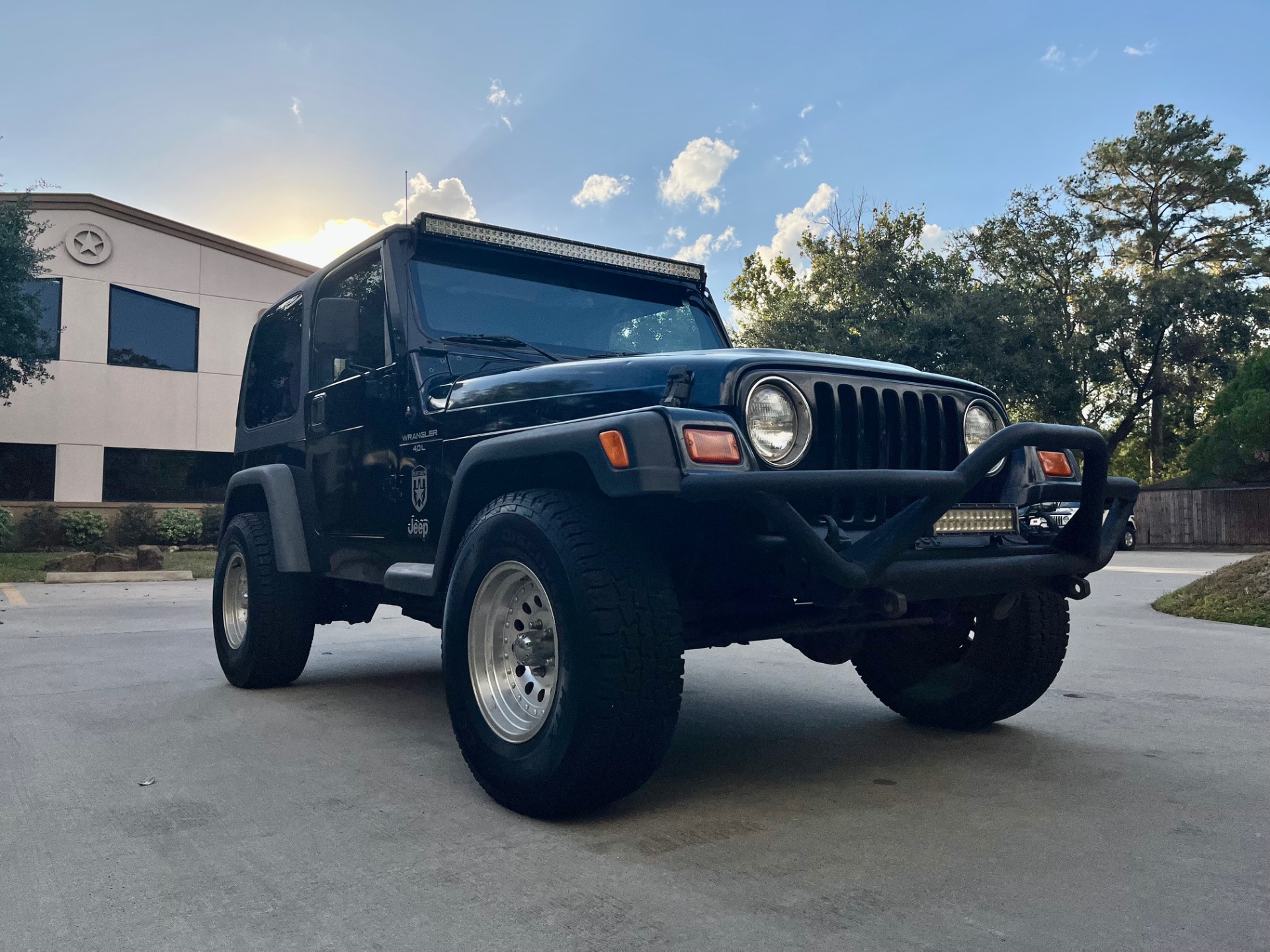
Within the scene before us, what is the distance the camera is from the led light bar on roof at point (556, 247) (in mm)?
4688

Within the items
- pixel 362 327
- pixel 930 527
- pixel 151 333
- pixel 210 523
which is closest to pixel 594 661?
pixel 930 527

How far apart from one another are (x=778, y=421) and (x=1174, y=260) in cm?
3720

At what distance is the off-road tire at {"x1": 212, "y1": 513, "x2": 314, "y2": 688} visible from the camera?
5.51 meters

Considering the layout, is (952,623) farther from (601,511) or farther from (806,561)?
(601,511)

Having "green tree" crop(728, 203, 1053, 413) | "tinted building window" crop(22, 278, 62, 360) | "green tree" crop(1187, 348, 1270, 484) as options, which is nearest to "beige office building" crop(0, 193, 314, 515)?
"tinted building window" crop(22, 278, 62, 360)

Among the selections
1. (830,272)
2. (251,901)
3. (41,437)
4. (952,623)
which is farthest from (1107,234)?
(251,901)

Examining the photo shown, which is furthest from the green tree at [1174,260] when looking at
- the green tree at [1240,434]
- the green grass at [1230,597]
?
the green grass at [1230,597]

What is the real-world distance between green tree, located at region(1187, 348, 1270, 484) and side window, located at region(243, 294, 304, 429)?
1050 inches

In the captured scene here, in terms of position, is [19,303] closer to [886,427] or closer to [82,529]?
[82,529]

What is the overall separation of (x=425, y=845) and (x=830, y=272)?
30294 mm

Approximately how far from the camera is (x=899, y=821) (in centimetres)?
324

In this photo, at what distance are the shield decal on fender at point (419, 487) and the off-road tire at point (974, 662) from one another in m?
1.92

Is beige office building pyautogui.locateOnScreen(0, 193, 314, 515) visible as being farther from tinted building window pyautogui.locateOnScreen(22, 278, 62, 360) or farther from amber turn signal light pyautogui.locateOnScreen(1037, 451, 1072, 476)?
amber turn signal light pyautogui.locateOnScreen(1037, 451, 1072, 476)

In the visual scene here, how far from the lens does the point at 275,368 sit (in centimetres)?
614
